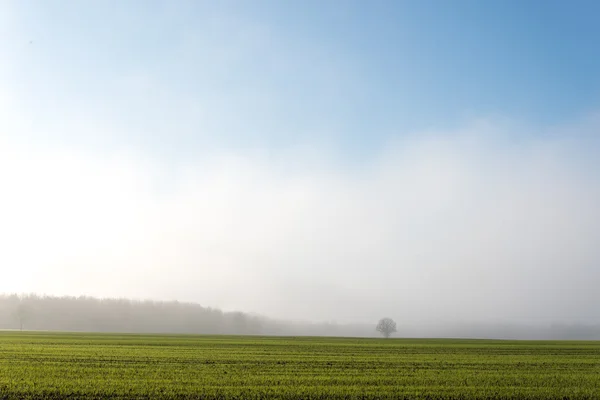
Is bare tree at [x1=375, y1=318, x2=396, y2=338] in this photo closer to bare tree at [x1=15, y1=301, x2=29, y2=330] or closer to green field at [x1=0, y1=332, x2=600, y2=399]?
green field at [x1=0, y1=332, x2=600, y2=399]

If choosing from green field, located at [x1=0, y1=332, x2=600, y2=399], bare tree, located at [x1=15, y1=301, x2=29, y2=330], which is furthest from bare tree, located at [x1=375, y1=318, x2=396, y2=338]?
bare tree, located at [x1=15, y1=301, x2=29, y2=330]

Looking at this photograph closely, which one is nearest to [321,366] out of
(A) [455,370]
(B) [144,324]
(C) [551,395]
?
(A) [455,370]

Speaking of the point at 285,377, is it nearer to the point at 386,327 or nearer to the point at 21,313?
the point at 386,327

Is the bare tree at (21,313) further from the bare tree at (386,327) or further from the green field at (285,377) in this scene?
the green field at (285,377)

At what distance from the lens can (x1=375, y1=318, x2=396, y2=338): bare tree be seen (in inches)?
5389

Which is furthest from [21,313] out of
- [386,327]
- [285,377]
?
[285,377]

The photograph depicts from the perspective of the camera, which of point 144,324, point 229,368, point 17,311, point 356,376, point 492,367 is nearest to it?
point 356,376

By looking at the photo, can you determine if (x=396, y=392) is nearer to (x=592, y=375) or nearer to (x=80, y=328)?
(x=592, y=375)

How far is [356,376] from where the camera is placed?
2886 centimetres

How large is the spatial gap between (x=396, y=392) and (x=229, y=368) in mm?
12780

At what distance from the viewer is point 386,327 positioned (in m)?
137

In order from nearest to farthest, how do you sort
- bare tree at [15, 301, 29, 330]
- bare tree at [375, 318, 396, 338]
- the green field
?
1. the green field
2. bare tree at [375, 318, 396, 338]
3. bare tree at [15, 301, 29, 330]

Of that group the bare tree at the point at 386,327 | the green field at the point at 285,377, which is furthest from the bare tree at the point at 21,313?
the green field at the point at 285,377

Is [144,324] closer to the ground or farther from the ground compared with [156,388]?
closer to the ground
